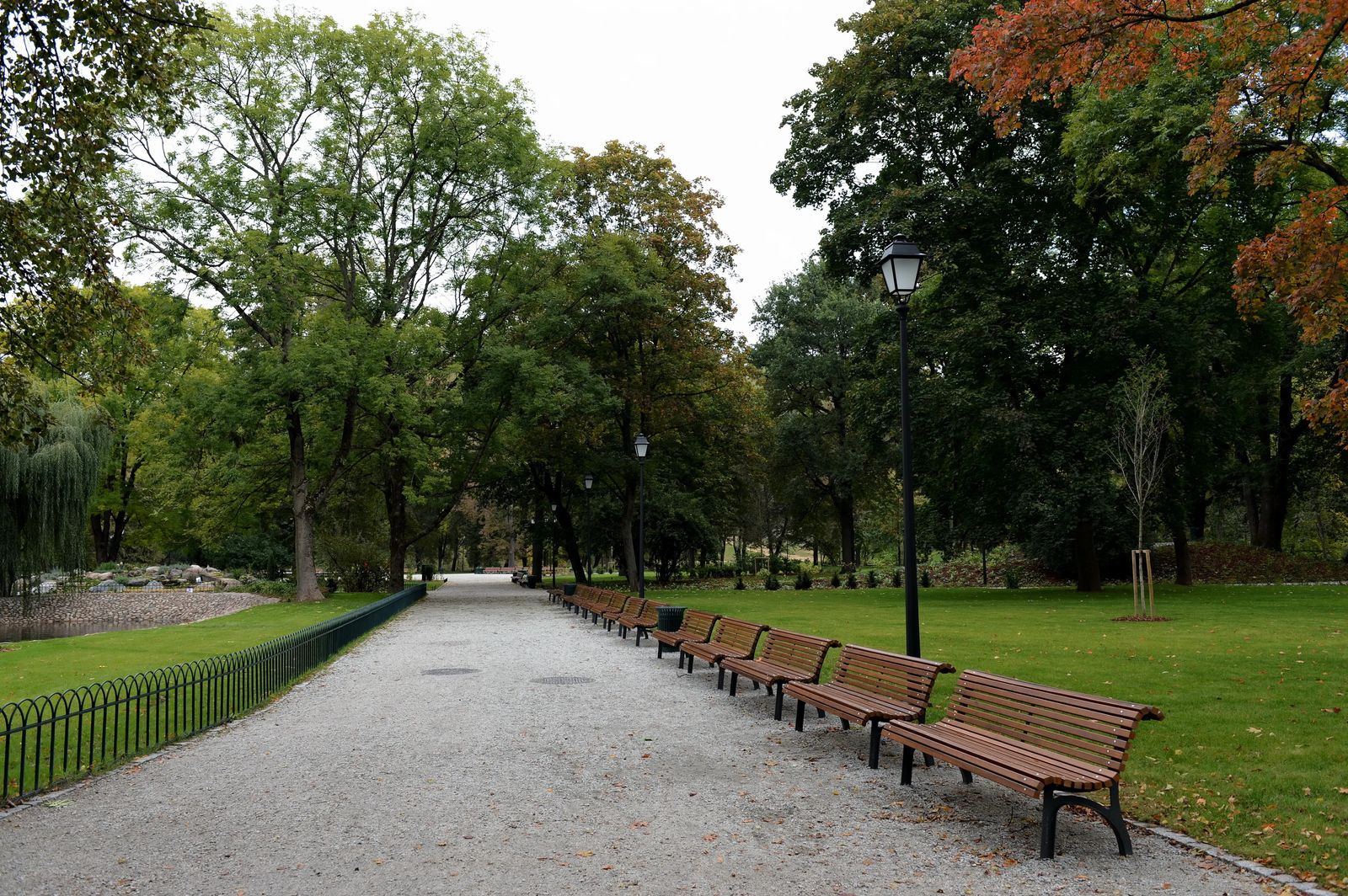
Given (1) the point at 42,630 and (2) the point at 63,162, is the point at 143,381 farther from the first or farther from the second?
(2) the point at 63,162

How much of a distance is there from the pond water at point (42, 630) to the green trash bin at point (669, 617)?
14.2 meters

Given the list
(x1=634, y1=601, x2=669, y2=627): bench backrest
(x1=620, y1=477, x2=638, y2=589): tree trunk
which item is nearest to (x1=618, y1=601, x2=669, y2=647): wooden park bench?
(x1=634, y1=601, x2=669, y2=627): bench backrest

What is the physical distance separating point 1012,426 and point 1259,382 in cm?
1100

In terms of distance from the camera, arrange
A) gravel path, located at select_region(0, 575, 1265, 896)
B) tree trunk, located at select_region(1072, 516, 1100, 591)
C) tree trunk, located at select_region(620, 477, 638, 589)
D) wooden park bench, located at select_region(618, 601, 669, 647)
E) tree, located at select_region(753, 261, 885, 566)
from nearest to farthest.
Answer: gravel path, located at select_region(0, 575, 1265, 896), wooden park bench, located at select_region(618, 601, 669, 647), tree trunk, located at select_region(1072, 516, 1100, 591), tree trunk, located at select_region(620, 477, 638, 589), tree, located at select_region(753, 261, 885, 566)

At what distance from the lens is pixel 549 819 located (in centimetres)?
609

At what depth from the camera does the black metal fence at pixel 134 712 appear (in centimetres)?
693

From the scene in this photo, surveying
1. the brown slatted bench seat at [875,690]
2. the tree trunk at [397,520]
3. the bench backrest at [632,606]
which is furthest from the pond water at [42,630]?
the brown slatted bench seat at [875,690]

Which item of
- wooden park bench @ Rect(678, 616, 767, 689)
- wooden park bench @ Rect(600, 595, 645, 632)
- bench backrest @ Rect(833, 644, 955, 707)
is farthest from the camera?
wooden park bench @ Rect(600, 595, 645, 632)

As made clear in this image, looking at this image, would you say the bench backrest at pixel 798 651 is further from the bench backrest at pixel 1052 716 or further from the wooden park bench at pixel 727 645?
the bench backrest at pixel 1052 716

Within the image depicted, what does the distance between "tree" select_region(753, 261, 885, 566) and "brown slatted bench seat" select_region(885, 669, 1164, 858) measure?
3656cm

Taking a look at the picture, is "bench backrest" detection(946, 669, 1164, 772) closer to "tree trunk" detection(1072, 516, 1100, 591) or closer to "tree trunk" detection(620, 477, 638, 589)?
"tree trunk" detection(1072, 516, 1100, 591)

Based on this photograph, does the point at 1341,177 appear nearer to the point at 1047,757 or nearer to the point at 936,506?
the point at 1047,757

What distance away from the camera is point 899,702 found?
7871mm

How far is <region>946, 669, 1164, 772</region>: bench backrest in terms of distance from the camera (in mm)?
5328
